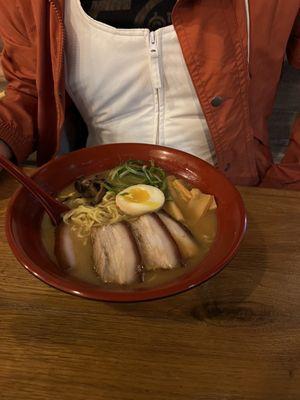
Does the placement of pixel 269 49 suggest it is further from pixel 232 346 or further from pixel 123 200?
pixel 232 346

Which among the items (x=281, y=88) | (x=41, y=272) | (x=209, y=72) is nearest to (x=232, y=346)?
(x=41, y=272)

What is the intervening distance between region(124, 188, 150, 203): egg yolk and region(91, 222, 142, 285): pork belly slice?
90 mm

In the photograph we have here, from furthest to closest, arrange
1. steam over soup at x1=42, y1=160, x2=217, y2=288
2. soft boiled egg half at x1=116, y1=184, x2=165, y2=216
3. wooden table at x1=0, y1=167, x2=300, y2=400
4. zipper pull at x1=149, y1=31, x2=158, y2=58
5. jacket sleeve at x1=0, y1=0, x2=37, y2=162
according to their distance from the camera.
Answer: jacket sleeve at x1=0, y1=0, x2=37, y2=162, zipper pull at x1=149, y1=31, x2=158, y2=58, soft boiled egg half at x1=116, y1=184, x2=165, y2=216, steam over soup at x1=42, y1=160, x2=217, y2=288, wooden table at x1=0, y1=167, x2=300, y2=400

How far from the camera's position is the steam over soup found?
2.97ft

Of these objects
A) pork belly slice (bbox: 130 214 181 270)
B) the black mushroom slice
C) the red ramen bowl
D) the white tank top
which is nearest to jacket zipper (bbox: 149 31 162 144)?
the white tank top

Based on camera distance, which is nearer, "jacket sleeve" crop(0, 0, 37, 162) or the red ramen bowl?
the red ramen bowl

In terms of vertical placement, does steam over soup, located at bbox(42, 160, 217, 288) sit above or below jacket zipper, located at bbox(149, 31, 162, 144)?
below

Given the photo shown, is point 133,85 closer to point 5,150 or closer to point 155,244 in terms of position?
point 5,150

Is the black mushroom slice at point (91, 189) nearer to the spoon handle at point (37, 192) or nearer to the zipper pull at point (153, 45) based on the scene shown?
the spoon handle at point (37, 192)

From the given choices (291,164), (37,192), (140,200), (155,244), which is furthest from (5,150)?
(291,164)

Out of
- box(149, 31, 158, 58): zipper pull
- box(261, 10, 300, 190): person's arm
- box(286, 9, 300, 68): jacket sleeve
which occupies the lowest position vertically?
box(261, 10, 300, 190): person's arm

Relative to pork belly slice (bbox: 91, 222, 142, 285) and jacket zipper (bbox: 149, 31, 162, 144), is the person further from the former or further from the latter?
pork belly slice (bbox: 91, 222, 142, 285)

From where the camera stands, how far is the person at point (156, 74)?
1.23m

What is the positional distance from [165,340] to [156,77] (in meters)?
0.75
